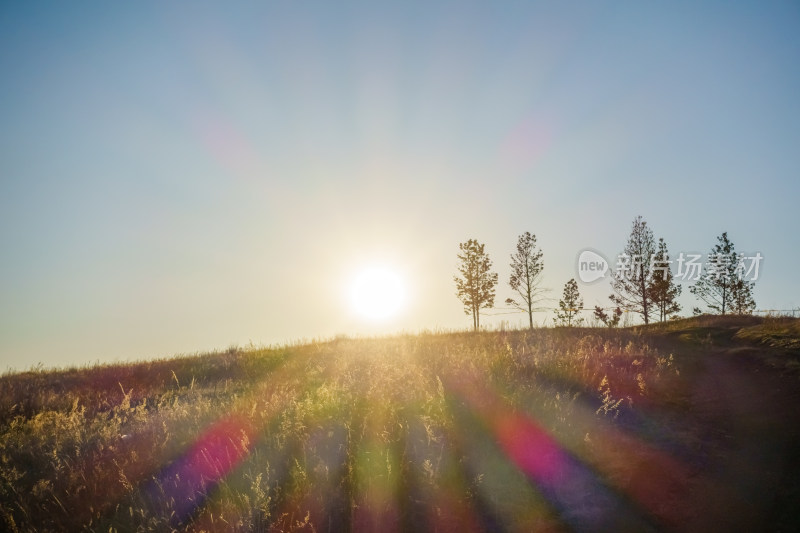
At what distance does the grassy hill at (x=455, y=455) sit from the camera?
4.35 meters

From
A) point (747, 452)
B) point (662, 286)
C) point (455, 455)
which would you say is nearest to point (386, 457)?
point (455, 455)

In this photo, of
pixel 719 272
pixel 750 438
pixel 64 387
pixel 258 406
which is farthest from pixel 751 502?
pixel 719 272

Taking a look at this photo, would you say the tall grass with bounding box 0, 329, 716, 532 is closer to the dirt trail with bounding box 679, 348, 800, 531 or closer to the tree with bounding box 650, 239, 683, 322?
the dirt trail with bounding box 679, 348, 800, 531

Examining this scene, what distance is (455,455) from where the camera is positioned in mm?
5199

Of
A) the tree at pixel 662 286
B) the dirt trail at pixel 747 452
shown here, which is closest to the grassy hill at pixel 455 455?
the dirt trail at pixel 747 452

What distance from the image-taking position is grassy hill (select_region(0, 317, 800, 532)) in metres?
4.35

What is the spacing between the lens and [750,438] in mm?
5273

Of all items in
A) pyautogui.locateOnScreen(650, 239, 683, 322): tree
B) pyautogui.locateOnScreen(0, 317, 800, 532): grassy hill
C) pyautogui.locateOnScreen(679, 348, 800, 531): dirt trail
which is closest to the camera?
pyautogui.locateOnScreen(679, 348, 800, 531): dirt trail

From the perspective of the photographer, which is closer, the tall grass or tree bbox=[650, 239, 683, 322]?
the tall grass

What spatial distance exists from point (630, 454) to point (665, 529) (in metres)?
1.13

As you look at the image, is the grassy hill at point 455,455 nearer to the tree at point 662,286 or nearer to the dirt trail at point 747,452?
the dirt trail at point 747,452

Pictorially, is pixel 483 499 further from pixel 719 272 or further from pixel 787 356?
pixel 719 272

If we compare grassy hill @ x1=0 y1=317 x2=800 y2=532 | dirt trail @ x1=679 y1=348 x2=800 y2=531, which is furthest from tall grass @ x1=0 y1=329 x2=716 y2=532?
dirt trail @ x1=679 y1=348 x2=800 y2=531

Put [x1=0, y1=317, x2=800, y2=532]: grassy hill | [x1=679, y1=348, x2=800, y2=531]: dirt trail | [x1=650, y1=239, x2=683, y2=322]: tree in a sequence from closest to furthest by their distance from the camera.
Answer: [x1=679, y1=348, x2=800, y2=531]: dirt trail
[x1=0, y1=317, x2=800, y2=532]: grassy hill
[x1=650, y1=239, x2=683, y2=322]: tree
